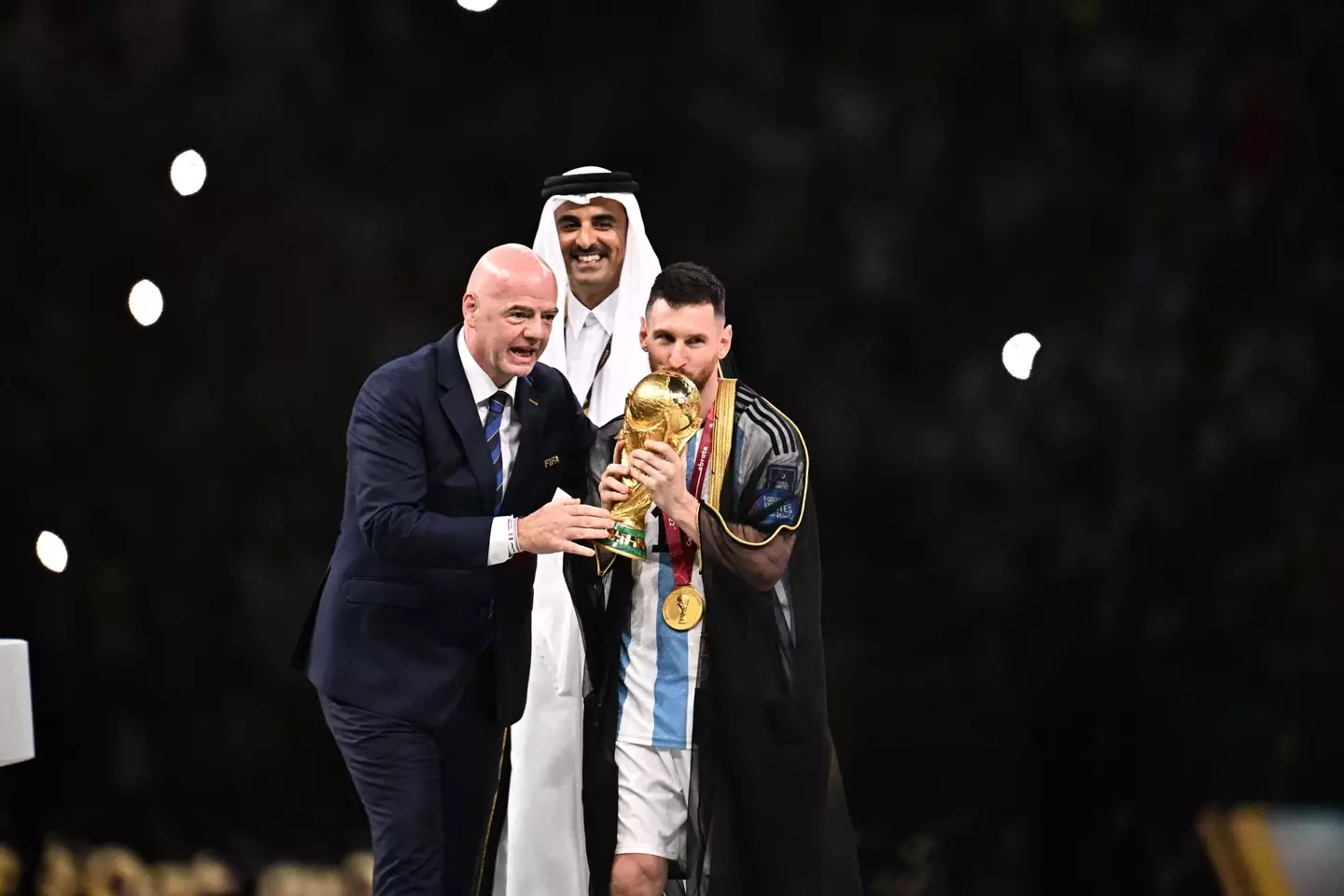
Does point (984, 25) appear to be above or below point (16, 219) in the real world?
above

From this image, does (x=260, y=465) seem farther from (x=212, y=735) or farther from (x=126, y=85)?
(x=126, y=85)

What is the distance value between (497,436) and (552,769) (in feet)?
3.19

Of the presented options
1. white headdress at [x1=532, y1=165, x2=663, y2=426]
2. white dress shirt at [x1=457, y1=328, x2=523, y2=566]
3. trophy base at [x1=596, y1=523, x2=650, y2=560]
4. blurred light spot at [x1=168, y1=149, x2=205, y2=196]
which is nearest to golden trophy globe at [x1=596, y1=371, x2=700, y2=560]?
trophy base at [x1=596, y1=523, x2=650, y2=560]

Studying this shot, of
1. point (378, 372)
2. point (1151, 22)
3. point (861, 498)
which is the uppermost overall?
point (1151, 22)

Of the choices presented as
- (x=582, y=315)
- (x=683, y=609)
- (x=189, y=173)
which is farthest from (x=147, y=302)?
(x=683, y=609)

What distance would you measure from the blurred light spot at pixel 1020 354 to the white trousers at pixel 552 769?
1.51 meters

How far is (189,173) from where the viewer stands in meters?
4.79

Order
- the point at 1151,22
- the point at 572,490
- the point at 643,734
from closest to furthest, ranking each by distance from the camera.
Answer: the point at 643,734, the point at 572,490, the point at 1151,22

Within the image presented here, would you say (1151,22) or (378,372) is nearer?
(378,372)

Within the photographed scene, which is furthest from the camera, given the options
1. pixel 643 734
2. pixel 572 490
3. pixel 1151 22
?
pixel 1151 22

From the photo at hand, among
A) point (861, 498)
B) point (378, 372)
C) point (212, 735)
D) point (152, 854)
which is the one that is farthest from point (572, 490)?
point (152, 854)

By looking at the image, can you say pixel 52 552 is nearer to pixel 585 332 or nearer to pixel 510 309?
pixel 585 332

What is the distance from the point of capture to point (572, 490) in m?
3.66

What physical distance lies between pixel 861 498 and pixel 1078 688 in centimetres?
83
